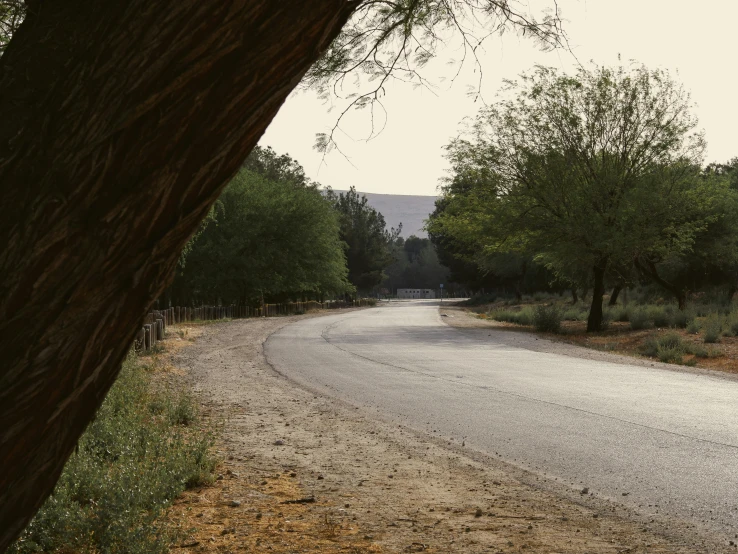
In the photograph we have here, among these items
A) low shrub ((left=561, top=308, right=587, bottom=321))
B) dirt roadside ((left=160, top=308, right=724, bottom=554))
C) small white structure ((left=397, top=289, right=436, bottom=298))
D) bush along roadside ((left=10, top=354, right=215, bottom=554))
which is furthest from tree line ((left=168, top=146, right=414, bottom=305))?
small white structure ((left=397, top=289, right=436, bottom=298))

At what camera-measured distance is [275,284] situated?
180 feet

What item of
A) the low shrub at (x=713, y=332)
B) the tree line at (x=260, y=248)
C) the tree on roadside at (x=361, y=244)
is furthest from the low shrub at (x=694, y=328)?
the tree on roadside at (x=361, y=244)

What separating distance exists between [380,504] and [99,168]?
4643mm

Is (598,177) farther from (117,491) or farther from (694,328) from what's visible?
(117,491)

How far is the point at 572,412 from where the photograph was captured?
11812 millimetres

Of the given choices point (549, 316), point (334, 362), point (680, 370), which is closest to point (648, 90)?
point (549, 316)

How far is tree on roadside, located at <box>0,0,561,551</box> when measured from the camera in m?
2.69

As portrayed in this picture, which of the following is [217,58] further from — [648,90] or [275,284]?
[275,284]

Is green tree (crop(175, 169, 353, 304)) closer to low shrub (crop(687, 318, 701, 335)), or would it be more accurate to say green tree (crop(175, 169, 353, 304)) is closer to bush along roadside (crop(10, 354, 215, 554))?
low shrub (crop(687, 318, 701, 335))

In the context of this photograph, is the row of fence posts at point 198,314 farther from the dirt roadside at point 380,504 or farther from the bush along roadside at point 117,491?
the bush along roadside at point 117,491

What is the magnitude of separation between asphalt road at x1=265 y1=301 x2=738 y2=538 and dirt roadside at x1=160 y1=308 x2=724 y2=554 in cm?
49

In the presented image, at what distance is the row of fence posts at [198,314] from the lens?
76.6ft

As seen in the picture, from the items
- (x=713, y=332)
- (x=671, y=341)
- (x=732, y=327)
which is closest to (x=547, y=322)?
(x=732, y=327)

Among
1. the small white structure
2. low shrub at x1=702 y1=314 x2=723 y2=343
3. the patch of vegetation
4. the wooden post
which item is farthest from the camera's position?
the small white structure
